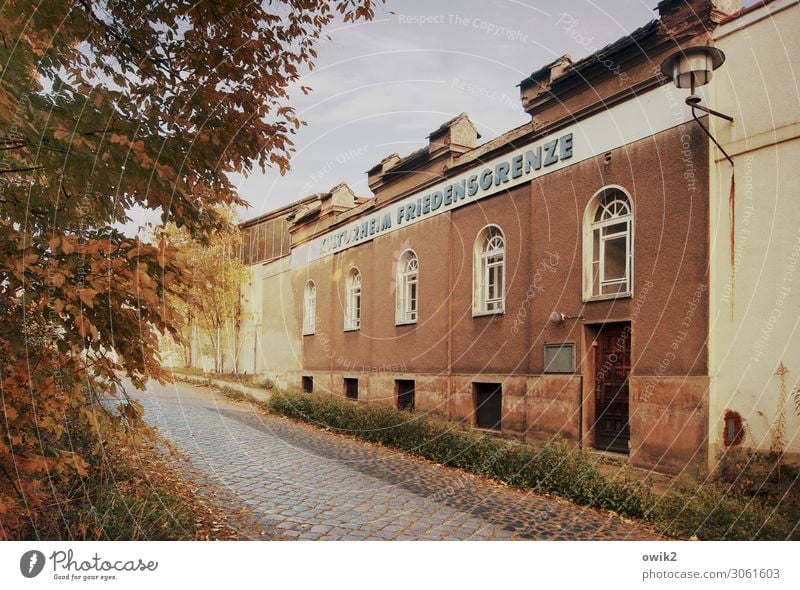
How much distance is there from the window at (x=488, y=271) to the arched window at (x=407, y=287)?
1.63 meters

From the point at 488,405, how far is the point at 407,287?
126 inches

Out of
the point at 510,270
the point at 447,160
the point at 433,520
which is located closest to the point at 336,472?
the point at 433,520

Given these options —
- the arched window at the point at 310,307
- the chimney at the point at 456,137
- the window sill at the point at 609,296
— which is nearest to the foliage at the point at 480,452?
the arched window at the point at 310,307

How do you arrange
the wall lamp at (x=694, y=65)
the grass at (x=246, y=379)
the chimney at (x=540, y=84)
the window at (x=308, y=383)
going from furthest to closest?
the window at (x=308, y=383) → the chimney at (x=540, y=84) → the grass at (x=246, y=379) → the wall lamp at (x=694, y=65)

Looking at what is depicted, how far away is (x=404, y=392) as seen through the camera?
12.4m

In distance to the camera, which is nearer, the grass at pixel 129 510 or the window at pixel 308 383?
the grass at pixel 129 510

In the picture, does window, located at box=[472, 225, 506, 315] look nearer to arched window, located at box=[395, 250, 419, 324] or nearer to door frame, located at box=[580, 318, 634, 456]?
arched window, located at box=[395, 250, 419, 324]

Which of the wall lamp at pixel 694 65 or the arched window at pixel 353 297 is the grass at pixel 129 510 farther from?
the arched window at pixel 353 297

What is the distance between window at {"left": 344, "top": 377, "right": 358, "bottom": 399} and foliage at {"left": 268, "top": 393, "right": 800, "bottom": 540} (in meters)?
1.35

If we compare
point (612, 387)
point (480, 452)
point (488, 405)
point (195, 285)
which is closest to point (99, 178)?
point (195, 285)

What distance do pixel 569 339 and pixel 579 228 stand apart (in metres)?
1.71

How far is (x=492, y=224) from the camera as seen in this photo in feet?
36.6

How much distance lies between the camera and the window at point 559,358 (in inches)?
373

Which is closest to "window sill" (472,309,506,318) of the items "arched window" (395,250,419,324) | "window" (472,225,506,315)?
"window" (472,225,506,315)
